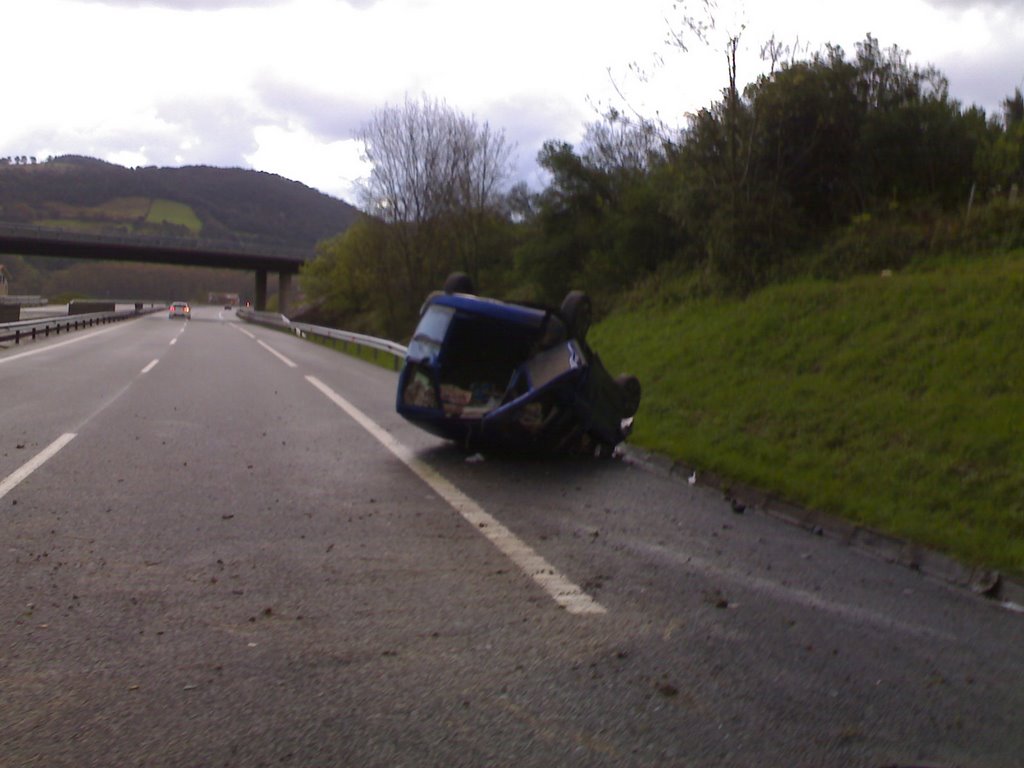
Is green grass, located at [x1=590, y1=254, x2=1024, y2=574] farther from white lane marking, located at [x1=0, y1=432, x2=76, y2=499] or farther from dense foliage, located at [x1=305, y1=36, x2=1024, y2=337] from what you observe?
white lane marking, located at [x1=0, y1=432, x2=76, y2=499]

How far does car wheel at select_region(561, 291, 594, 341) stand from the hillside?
65.7m

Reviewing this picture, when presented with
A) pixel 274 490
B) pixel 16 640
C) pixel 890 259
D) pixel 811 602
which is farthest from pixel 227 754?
pixel 890 259

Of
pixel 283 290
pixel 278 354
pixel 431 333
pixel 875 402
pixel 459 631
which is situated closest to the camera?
pixel 459 631

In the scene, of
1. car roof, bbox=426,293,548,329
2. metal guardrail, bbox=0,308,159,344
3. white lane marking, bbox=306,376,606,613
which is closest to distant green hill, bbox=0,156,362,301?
metal guardrail, bbox=0,308,159,344

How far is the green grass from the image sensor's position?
8.52m

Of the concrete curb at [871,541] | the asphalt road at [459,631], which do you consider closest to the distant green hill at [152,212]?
the concrete curb at [871,541]

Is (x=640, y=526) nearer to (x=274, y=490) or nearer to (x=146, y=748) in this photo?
(x=274, y=490)

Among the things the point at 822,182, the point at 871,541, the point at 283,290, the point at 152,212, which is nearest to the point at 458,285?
the point at 871,541

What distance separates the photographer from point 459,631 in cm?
528

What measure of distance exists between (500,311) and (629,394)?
7.18ft

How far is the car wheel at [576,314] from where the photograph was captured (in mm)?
11078

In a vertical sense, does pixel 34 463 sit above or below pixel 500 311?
below

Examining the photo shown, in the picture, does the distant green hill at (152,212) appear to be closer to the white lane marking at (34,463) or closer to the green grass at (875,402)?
the green grass at (875,402)

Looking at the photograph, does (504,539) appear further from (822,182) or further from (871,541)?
(822,182)
